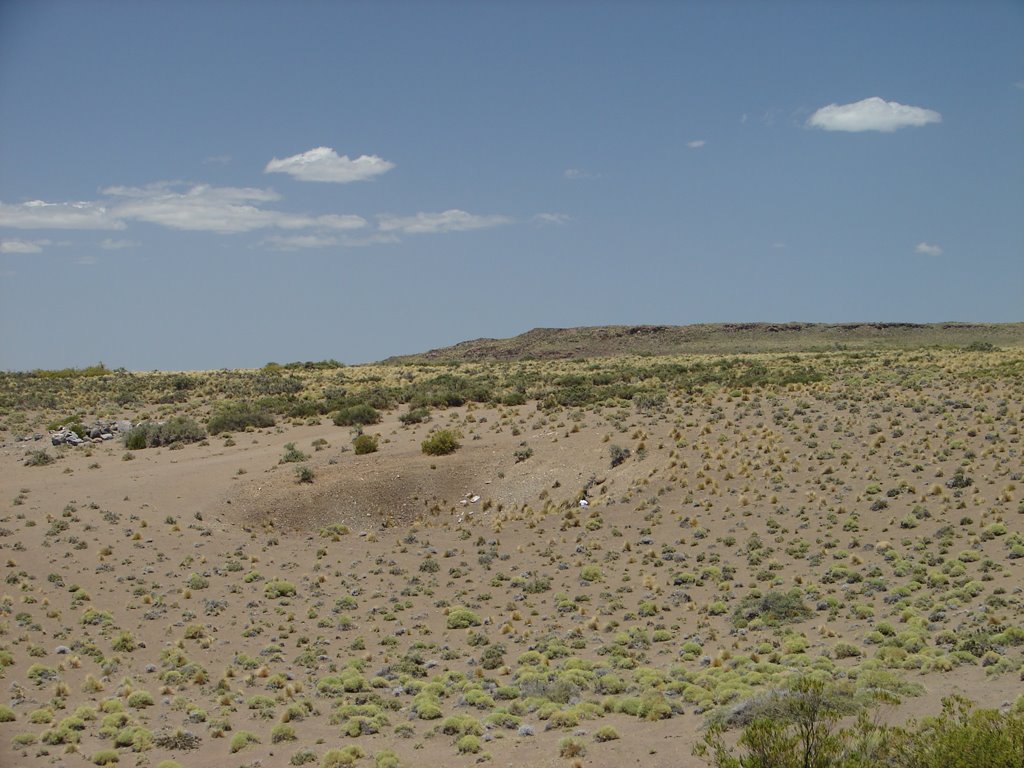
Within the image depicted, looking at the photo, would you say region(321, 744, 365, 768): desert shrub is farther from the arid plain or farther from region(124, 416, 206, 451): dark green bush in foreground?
region(124, 416, 206, 451): dark green bush in foreground

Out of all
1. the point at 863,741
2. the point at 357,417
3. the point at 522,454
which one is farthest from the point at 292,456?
the point at 863,741

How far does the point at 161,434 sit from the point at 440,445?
14780mm

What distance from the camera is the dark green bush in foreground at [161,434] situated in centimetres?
4144

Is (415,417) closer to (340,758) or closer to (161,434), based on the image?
(161,434)

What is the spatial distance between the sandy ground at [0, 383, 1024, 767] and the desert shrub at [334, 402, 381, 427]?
11.4ft

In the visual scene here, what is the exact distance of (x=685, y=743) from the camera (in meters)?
14.0

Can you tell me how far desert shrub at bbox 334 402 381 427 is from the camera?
43969 millimetres

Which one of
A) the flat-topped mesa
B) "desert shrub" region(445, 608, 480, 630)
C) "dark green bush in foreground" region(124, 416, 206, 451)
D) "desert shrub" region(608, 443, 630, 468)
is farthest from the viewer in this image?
the flat-topped mesa

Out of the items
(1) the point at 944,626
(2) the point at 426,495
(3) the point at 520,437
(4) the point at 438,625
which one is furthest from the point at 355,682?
(3) the point at 520,437

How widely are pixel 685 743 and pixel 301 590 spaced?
13856 mm

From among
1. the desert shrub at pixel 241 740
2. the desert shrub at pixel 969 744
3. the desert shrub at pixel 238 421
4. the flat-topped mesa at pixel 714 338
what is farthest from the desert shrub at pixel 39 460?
the flat-topped mesa at pixel 714 338

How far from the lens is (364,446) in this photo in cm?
3678

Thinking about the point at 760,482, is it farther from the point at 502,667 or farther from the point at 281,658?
the point at 281,658

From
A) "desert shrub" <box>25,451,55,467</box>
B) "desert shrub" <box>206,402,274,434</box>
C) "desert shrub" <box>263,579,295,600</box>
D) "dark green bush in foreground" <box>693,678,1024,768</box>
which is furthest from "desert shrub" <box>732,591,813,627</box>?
"desert shrub" <box>206,402,274,434</box>
